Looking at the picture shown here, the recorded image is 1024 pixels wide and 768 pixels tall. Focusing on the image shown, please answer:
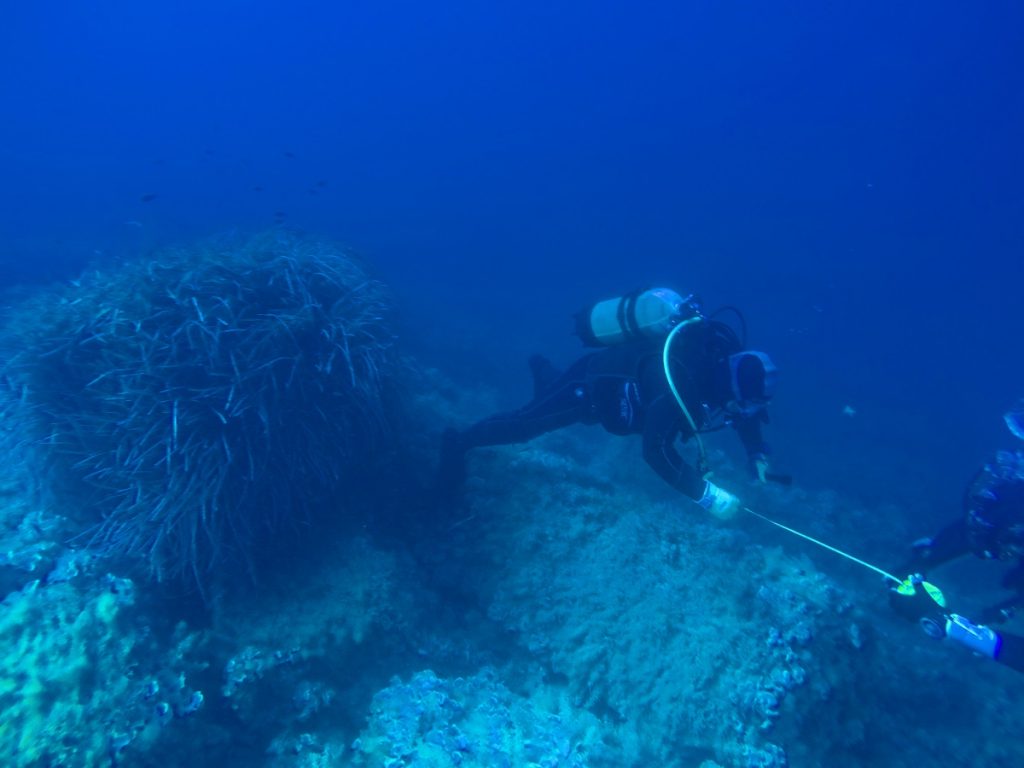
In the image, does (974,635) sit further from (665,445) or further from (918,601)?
(665,445)

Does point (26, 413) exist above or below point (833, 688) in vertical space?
above

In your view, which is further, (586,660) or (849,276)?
(849,276)

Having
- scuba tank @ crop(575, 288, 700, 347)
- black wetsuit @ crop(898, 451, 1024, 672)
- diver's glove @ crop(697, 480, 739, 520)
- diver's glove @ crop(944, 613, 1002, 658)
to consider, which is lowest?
diver's glove @ crop(944, 613, 1002, 658)

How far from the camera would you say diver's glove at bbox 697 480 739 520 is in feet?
16.0

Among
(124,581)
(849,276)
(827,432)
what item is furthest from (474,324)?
(849,276)

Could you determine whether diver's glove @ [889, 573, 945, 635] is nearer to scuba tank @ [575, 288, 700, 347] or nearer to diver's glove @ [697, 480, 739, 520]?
diver's glove @ [697, 480, 739, 520]

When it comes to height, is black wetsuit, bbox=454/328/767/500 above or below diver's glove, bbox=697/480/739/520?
above

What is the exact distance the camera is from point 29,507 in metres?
4.47

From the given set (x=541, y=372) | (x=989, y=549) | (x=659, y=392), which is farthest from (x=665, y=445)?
(x=989, y=549)

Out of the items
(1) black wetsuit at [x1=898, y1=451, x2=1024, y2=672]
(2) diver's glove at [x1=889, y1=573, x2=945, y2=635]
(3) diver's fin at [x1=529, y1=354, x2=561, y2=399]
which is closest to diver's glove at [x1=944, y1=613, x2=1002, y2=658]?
(2) diver's glove at [x1=889, y1=573, x2=945, y2=635]

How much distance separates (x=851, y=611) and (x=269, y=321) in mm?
5804

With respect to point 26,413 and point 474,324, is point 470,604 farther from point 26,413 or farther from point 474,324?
point 474,324

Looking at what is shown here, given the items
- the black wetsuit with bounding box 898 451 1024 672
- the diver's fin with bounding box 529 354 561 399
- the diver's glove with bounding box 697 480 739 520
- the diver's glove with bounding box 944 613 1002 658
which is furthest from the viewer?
the diver's fin with bounding box 529 354 561 399

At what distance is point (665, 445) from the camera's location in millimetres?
5047
